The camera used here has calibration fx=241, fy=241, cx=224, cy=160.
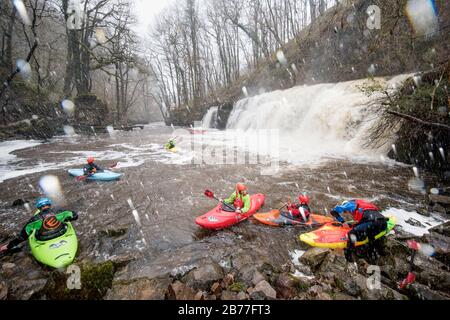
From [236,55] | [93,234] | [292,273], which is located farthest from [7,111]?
[236,55]

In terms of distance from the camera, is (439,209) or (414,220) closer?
(414,220)

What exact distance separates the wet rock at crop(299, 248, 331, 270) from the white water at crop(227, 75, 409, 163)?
5.26 m

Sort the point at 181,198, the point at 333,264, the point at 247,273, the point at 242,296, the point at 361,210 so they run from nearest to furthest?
1. the point at 242,296
2. the point at 247,273
3. the point at 333,264
4. the point at 361,210
5. the point at 181,198

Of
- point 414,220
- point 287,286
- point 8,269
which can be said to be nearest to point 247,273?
Result: point 287,286

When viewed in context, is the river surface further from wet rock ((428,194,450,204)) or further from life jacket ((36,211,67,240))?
life jacket ((36,211,67,240))

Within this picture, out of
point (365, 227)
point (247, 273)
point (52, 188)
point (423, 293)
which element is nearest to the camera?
point (423, 293)

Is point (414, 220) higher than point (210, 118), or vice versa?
point (210, 118)

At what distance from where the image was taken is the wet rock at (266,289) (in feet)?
10.0

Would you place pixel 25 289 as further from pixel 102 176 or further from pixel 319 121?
pixel 319 121

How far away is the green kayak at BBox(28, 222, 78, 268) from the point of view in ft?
13.3

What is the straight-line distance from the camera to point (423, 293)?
117 inches

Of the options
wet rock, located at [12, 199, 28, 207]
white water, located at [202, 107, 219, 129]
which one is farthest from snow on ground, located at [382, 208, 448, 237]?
white water, located at [202, 107, 219, 129]

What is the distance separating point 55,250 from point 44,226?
685 millimetres
